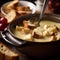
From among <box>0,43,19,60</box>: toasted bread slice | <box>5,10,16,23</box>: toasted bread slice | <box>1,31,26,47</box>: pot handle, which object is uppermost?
<box>1,31,26,47</box>: pot handle

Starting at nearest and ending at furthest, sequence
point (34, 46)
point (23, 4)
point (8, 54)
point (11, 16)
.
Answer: point (34, 46), point (8, 54), point (11, 16), point (23, 4)

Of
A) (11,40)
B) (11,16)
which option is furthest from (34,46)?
(11,16)

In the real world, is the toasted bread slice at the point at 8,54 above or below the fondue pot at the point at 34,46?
below

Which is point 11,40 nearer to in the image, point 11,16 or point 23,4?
point 11,16

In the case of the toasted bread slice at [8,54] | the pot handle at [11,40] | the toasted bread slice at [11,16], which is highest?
the pot handle at [11,40]

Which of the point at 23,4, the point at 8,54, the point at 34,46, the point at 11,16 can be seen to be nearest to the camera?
the point at 34,46

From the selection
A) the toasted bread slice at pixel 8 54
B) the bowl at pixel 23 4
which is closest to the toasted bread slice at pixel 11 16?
the bowl at pixel 23 4

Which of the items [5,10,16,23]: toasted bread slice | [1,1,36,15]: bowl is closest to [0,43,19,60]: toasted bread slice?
[5,10,16,23]: toasted bread slice

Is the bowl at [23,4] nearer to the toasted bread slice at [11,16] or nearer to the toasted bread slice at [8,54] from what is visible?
the toasted bread slice at [11,16]

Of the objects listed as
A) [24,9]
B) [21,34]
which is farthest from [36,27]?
[24,9]

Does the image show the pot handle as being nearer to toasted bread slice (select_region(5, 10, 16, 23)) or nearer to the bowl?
toasted bread slice (select_region(5, 10, 16, 23))

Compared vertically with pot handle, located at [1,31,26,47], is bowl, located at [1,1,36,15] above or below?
below
